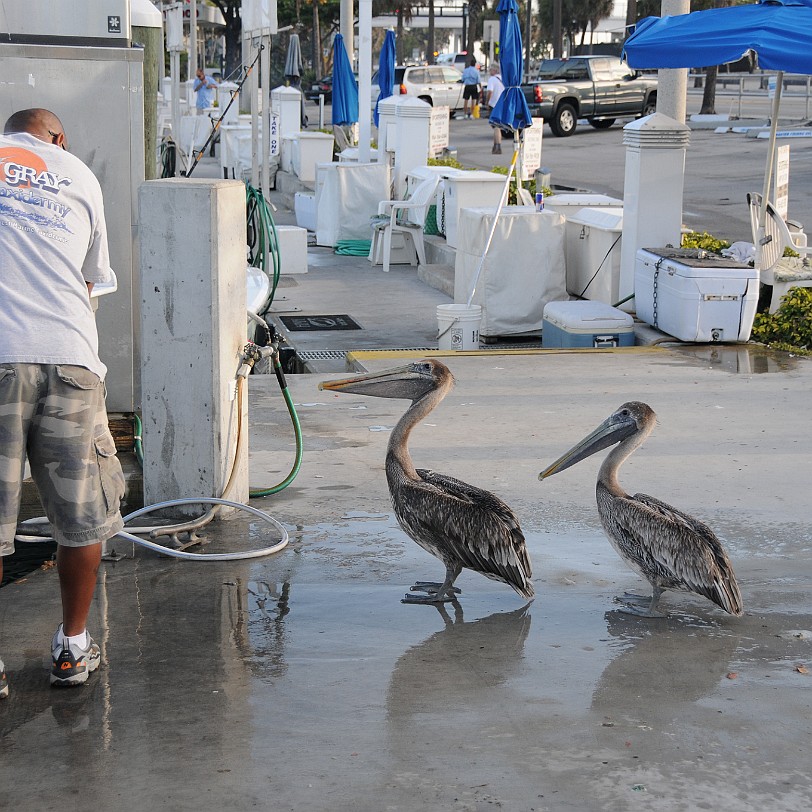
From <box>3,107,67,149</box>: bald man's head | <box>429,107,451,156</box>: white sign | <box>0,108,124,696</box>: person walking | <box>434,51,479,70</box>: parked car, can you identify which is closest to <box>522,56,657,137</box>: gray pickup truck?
<box>429,107,451,156</box>: white sign

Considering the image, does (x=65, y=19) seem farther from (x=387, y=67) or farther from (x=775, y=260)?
(x=387, y=67)

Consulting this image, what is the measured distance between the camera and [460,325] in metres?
9.69

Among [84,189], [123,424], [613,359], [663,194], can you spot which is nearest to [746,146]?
[663,194]

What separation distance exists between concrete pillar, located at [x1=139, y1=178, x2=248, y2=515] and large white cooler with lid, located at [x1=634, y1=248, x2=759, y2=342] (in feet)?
15.2

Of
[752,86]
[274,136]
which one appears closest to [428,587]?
[274,136]

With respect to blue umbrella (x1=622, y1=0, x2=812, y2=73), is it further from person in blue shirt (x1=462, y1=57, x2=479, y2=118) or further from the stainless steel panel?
person in blue shirt (x1=462, y1=57, x2=479, y2=118)

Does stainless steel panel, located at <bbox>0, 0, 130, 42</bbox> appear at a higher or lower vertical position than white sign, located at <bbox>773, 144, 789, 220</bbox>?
higher

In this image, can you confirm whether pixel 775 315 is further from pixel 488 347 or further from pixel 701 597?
pixel 701 597

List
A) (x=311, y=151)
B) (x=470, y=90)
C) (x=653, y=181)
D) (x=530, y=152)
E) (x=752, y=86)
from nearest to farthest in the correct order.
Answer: (x=653, y=181) → (x=530, y=152) → (x=311, y=151) → (x=470, y=90) → (x=752, y=86)

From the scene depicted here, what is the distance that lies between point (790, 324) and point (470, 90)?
35.8m

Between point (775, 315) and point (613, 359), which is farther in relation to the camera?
point (775, 315)

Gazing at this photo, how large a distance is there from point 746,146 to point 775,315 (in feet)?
68.7

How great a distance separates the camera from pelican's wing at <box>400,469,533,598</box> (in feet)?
14.1

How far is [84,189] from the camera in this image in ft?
12.2
